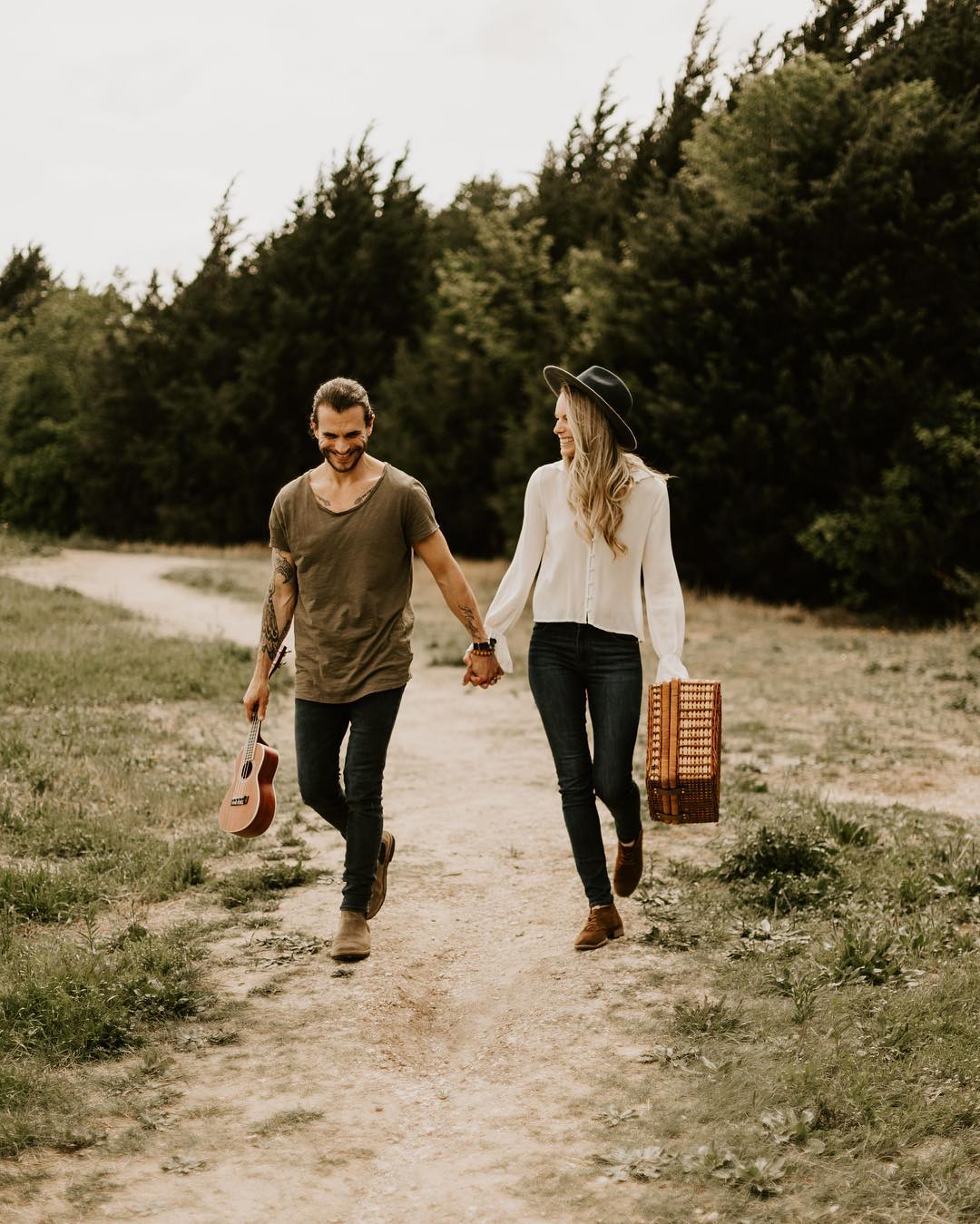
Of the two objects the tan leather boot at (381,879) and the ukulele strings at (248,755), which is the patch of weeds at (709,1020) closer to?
the tan leather boot at (381,879)

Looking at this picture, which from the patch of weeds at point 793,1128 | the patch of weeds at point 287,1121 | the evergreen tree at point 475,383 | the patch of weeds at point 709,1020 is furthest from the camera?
the evergreen tree at point 475,383

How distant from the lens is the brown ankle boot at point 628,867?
5.14 m

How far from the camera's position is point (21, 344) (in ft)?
137

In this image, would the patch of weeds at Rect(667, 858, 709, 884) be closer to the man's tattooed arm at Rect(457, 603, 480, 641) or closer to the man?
the man

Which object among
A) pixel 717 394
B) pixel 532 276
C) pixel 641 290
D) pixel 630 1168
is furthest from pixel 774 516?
pixel 630 1168

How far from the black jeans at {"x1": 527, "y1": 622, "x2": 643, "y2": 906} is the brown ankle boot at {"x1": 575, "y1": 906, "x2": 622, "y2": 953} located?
7.6 inches

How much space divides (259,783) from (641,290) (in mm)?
17237

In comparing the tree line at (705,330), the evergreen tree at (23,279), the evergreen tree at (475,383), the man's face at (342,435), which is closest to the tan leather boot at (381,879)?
the man's face at (342,435)

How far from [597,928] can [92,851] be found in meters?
2.82

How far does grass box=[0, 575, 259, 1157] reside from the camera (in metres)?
3.98

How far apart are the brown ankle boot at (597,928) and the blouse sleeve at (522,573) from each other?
1111mm

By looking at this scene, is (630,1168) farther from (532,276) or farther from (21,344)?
(21,344)

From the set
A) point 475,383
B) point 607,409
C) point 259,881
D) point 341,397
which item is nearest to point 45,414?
point 475,383

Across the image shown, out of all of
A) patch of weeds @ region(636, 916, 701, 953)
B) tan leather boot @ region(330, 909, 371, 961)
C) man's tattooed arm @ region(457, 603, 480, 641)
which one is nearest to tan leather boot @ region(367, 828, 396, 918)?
tan leather boot @ region(330, 909, 371, 961)
